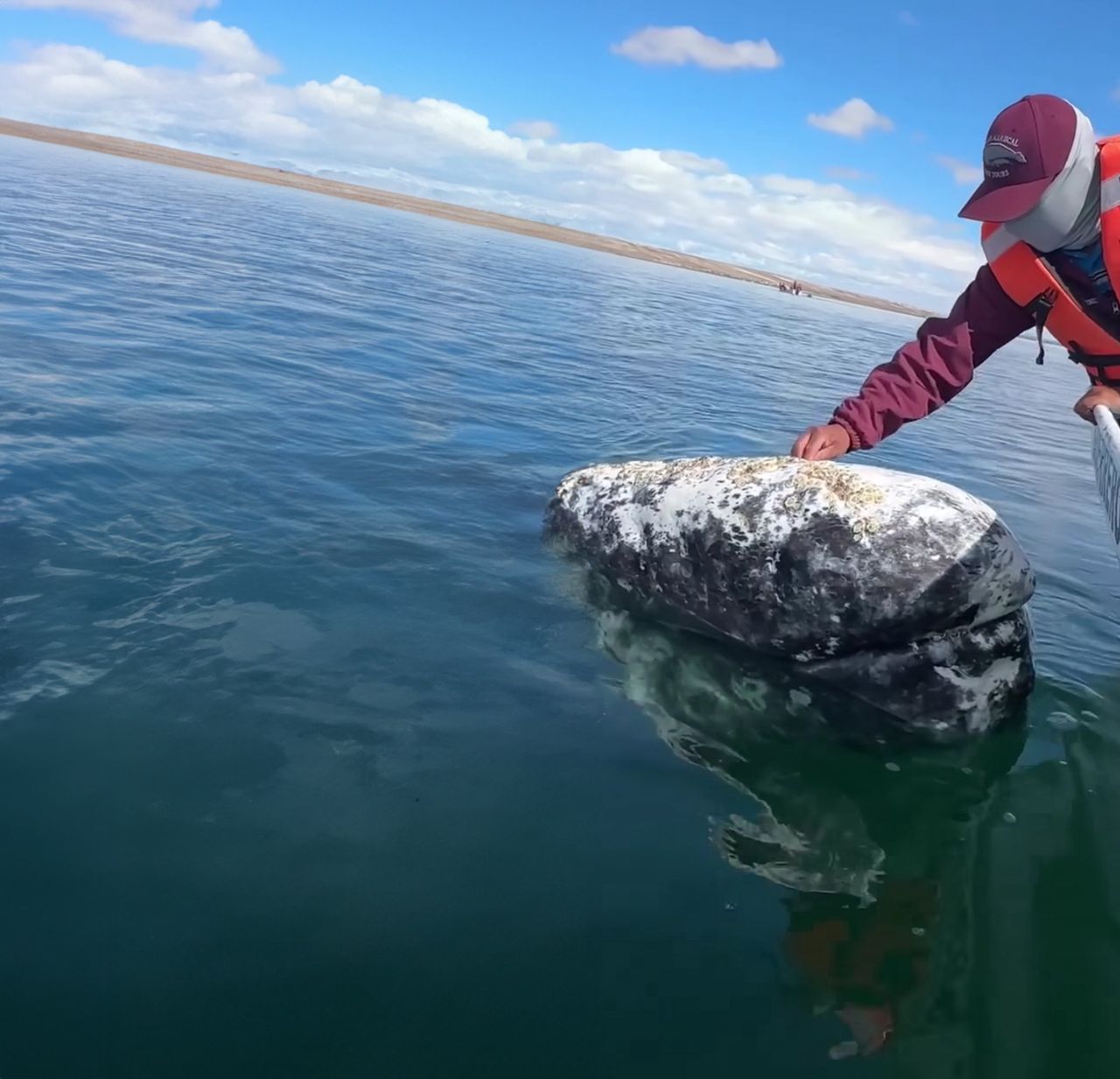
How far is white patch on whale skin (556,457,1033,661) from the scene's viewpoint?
5.46 m

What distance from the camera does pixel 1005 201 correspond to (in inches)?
179

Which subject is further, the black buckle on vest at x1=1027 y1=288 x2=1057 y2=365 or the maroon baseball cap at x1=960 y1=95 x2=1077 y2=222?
the black buckle on vest at x1=1027 y1=288 x2=1057 y2=365

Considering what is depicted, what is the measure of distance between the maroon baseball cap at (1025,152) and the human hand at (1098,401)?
1.23 meters

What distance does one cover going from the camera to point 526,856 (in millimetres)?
4059

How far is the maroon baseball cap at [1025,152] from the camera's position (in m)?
4.44

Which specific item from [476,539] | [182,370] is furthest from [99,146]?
[476,539]

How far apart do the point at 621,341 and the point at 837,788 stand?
58.1 feet

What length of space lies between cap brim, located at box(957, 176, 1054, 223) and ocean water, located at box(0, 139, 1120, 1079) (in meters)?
3.06

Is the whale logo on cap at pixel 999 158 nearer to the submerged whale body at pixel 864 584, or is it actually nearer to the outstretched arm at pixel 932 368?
the outstretched arm at pixel 932 368

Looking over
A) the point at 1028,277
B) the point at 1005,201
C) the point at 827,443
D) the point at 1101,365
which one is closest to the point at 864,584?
the point at 827,443

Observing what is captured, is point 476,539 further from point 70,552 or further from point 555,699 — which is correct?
point 70,552

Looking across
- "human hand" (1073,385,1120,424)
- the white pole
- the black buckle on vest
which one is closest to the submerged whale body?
the white pole

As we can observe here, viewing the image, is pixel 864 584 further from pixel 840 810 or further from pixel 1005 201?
pixel 1005 201

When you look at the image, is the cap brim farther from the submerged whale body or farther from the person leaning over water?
the submerged whale body
